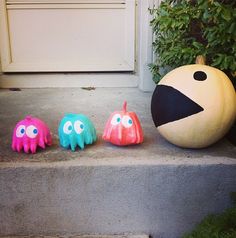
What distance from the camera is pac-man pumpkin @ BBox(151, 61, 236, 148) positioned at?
1.25m

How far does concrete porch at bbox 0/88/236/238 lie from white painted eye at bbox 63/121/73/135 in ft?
0.29

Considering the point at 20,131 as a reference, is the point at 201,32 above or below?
above

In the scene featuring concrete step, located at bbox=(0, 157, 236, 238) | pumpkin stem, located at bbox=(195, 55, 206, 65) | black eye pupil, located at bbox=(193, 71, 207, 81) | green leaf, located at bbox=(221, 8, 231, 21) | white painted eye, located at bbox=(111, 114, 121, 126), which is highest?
green leaf, located at bbox=(221, 8, 231, 21)

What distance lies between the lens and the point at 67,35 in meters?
2.49

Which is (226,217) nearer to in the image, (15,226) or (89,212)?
(89,212)

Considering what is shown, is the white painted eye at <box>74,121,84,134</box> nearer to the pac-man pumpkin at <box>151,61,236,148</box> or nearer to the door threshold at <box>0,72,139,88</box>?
the pac-man pumpkin at <box>151,61,236,148</box>

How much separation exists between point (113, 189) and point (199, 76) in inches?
21.4

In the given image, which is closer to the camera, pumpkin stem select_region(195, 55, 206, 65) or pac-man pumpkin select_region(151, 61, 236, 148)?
pac-man pumpkin select_region(151, 61, 236, 148)

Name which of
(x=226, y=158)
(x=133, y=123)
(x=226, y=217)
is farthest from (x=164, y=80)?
(x=226, y=217)

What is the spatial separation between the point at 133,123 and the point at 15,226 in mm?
616

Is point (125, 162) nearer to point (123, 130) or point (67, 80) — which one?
point (123, 130)

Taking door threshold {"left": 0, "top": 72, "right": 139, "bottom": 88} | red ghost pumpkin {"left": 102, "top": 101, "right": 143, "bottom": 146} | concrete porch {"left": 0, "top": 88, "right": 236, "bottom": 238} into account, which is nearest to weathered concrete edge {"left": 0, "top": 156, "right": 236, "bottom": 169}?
concrete porch {"left": 0, "top": 88, "right": 236, "bottom": 238}

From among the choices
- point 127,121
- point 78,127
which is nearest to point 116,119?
point 127,121

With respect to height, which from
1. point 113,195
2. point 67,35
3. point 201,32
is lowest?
point 113,195
